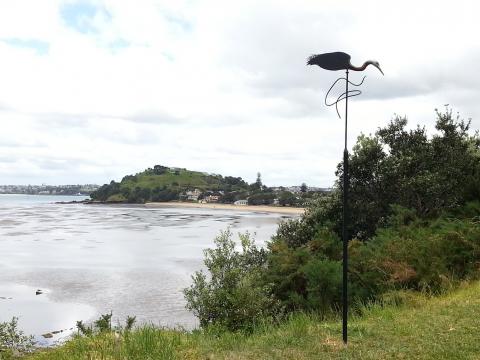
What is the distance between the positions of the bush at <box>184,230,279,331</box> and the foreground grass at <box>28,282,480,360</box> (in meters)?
2.47

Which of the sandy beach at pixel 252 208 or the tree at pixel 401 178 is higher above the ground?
the tree at pixel 401 178

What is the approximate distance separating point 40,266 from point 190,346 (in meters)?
34.8

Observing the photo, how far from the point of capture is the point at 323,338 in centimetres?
817

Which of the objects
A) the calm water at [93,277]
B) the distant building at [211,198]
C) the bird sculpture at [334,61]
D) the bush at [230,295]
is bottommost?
the calm water at [93,277]

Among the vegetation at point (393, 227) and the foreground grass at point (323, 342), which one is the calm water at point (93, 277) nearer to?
the vegetation at point (393, 227)

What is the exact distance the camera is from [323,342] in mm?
7918

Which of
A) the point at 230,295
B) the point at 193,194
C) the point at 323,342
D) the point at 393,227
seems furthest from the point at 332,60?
the point at 193,194

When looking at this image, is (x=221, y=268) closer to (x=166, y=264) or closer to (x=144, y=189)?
(x=166, y=264)

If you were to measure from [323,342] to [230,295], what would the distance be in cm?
506

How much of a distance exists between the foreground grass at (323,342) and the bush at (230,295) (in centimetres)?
247

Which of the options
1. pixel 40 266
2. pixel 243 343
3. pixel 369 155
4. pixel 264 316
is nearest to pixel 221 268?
pixel 264 316

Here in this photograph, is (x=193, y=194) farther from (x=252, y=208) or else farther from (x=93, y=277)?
(x=93, y=277)

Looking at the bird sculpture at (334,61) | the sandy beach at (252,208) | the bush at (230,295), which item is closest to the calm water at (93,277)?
the bush at (230,295)

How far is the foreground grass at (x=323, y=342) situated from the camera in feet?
23.5
